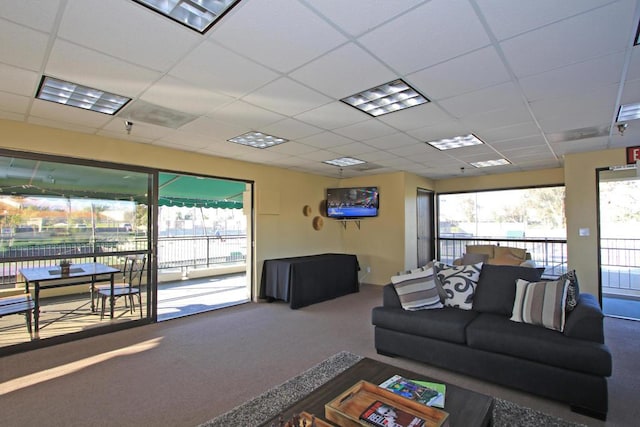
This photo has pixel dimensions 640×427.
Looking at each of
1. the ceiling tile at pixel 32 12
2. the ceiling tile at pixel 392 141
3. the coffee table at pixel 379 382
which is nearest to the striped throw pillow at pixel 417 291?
the coffee table at pixel 379 382

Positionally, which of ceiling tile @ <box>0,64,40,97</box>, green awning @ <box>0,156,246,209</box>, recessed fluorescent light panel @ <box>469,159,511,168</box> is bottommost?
green awning @ <box>0,156,246,209</box>

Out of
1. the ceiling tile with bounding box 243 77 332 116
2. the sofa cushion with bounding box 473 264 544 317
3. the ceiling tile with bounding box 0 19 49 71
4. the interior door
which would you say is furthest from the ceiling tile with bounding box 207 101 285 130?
the interior door

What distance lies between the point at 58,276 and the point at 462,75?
509cm

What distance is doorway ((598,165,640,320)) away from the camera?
16.7ft

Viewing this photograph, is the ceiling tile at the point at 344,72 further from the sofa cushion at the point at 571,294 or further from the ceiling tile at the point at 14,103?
the ceiling tile at the point at 14,103

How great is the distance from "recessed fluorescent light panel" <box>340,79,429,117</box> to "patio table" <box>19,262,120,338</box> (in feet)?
13.2

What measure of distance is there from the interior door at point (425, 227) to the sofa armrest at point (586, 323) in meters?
4.86

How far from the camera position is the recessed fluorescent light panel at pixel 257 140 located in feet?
13.8

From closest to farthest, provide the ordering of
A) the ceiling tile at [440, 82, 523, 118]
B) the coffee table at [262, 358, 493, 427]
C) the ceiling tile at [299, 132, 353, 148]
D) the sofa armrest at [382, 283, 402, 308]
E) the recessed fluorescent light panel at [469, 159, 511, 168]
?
the coffee table at [262, 358, 493, 427] → the ceiling tile at [440, 82, 523, 118] → the sofa armrest at [382, 283, 402, 308] → the ceiling tile at [299, 132, 353, 148] → the recessed fluorescent light panel at [469, 159, 511, 168]

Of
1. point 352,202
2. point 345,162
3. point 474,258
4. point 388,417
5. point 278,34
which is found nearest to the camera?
point 388,417

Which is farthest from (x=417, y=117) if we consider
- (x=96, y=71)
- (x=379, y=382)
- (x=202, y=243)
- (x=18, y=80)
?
(x=202, y=243)

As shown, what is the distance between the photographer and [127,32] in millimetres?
1938

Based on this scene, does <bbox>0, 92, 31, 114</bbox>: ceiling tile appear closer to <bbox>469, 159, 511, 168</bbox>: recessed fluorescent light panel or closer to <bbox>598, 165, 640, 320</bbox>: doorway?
<bbox>469, 159, 511, 168</bbox>: recessed fluorescent light panel

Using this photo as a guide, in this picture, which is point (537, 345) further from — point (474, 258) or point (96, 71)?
point (96, 71)
